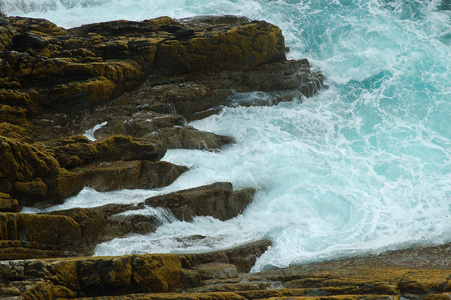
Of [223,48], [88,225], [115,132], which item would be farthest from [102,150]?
[223,48]

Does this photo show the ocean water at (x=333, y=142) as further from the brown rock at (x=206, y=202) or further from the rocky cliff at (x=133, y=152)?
the rocky cliff at (x=133, y=152)

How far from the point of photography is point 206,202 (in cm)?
1103

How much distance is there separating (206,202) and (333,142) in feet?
24.1

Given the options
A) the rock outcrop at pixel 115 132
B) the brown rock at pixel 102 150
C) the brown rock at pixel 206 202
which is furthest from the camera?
the brown rock at pixel 102 150

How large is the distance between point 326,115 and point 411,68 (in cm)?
660

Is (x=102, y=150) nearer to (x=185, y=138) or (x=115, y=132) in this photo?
(x=115, y=132)

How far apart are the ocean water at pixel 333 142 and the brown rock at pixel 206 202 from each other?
0.24 m

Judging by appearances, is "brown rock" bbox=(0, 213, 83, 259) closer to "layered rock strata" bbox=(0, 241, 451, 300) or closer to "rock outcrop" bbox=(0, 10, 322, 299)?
"rock outcrop" bbox=(0, 10, 322, 299)

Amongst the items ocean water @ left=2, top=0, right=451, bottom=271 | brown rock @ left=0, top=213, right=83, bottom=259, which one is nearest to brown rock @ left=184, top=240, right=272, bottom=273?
ocean water @ left=2, top=0, right=451, bottom=271

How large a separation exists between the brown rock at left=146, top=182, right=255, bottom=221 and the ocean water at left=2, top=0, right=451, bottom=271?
0.24 m

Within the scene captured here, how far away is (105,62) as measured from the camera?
49.7 ft

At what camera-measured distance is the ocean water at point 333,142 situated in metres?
10.9

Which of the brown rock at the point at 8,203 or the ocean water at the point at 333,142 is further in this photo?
the ocean water at the point at 333,142

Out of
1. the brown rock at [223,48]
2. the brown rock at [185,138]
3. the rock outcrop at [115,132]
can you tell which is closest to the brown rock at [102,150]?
the rock outcrop at [115,132]
